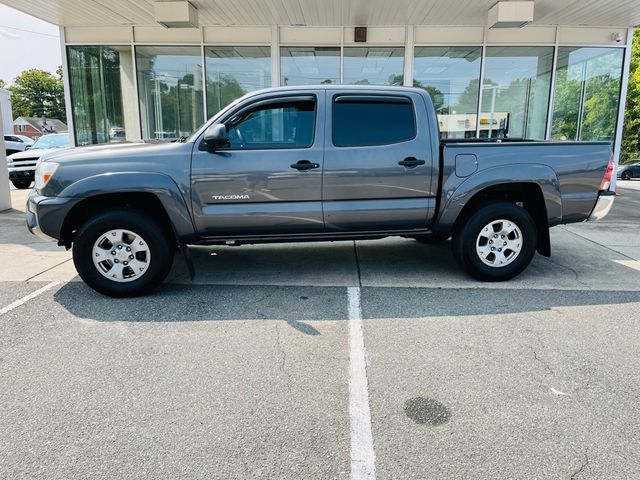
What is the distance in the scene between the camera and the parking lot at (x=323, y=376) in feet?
8.50

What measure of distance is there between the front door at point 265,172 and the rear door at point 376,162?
0.54ft

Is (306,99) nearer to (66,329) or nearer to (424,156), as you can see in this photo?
(424,156)

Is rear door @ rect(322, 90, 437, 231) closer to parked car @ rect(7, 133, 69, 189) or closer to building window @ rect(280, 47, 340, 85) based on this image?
building window @ rect(280, 47, 340, 85)

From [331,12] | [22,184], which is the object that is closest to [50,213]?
[331,12]

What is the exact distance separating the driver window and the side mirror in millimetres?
221

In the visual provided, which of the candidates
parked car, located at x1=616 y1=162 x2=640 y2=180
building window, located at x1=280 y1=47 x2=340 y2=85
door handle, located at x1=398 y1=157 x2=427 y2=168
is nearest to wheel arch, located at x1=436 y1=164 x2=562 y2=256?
door handle, located at x1=398 y1=157 x2=427 y2=168

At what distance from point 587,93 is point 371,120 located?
386 inches

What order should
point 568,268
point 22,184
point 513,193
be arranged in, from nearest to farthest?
point 513,193 < point 568,268 < point 22,184

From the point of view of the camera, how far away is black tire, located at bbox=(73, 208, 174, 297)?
4.77 meters

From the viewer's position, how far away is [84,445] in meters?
2.69

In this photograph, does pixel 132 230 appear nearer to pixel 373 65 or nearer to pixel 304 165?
pixel 304 165

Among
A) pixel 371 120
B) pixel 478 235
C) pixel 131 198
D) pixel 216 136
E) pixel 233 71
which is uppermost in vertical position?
pixel 233 71

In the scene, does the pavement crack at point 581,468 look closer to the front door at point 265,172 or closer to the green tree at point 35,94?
the front door at point 265,172

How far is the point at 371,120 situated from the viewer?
519 cm
